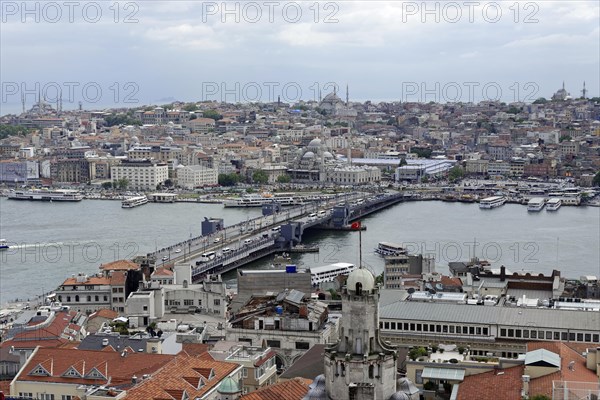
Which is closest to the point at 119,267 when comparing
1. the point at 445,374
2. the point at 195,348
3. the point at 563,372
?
the point at 195,348

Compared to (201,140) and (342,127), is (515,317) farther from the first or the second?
(342,127)

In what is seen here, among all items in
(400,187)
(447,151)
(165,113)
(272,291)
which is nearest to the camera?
(272,291)

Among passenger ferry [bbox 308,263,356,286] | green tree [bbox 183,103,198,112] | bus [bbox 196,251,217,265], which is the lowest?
bus [bbox 196,251,217,265]

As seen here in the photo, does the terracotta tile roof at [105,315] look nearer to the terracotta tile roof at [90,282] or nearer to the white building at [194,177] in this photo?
the terracotta tile roof at [90,282]

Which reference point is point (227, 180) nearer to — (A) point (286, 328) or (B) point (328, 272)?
(B) point (328, 272)

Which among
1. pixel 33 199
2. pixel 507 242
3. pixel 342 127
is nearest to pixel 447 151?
pixel 342 127

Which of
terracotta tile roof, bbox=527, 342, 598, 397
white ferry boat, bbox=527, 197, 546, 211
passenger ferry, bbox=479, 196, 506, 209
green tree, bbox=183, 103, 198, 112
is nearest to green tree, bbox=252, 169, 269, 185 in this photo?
passenger ferry, bbox=479, 196, 506, 209

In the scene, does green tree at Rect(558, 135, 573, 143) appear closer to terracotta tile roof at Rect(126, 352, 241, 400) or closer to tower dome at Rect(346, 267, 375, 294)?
terracotta tile roof at Rect(126, 352, 241, 400)
